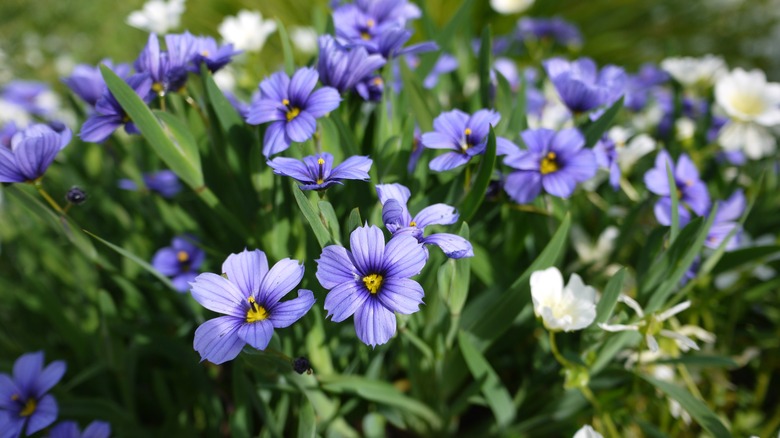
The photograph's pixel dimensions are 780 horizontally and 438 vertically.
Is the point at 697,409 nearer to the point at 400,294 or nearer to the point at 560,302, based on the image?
the point at 560,302

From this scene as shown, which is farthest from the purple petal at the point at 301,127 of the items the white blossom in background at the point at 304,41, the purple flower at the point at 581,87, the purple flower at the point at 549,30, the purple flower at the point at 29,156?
the white blossom in background at the point at 304,41

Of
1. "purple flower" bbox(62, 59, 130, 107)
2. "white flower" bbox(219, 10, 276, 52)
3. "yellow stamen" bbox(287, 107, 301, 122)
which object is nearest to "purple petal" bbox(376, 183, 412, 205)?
"yellow stamen" bbox(287, 107, 301, 122)

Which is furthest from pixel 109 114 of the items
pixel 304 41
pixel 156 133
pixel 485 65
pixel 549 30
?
pixel 549 30

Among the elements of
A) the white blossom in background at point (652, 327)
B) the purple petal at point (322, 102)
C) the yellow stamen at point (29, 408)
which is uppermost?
the purple petal at point (322, 102)

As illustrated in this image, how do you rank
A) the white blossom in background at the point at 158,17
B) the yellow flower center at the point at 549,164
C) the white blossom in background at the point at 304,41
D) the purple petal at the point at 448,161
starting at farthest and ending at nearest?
the white blossom in background at the point at 304,41, the white blossom in background at the point at 158,17, the yellow flower center at the point at 549,164, the purple petal at the point at 448,161

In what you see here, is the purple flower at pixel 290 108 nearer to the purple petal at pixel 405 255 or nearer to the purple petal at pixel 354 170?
the purple petal at pixel 354 170

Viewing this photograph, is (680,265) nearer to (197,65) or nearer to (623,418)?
(623,418)
